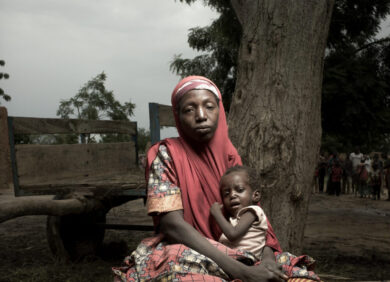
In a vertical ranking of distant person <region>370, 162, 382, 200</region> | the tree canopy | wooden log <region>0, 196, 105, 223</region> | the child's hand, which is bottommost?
distant person <region>370, 162, 382, 200</region>

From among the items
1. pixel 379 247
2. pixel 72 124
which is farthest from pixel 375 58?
pixel 72 124

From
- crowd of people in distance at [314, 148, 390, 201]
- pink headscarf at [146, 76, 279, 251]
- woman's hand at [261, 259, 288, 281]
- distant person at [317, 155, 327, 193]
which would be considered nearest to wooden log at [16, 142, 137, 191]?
pink headscarf at [146, 76, 279, 251]

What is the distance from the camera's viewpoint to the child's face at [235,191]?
1.92m

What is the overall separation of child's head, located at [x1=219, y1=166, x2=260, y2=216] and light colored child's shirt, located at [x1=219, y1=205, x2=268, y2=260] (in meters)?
0.05

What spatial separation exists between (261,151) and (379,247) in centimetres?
381

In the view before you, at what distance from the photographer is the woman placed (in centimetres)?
171

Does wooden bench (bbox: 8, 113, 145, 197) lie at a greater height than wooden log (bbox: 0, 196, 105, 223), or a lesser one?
greater

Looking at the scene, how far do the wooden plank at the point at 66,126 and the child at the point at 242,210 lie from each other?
3001mm

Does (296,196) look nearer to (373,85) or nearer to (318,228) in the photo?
(373,85)

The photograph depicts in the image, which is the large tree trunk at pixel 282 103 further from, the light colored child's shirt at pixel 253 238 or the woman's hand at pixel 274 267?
the woman's hand at pixel 274 267

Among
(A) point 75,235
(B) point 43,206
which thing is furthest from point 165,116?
(A) point 75,235

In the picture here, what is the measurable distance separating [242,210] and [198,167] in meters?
0.31

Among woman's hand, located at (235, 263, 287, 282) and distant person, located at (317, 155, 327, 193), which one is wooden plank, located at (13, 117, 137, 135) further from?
distant person, located at (317, 155, 327, 193)

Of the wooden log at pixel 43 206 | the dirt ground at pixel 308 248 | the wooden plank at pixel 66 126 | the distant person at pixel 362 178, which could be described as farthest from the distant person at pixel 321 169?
the wooden log at pixel 43 206
